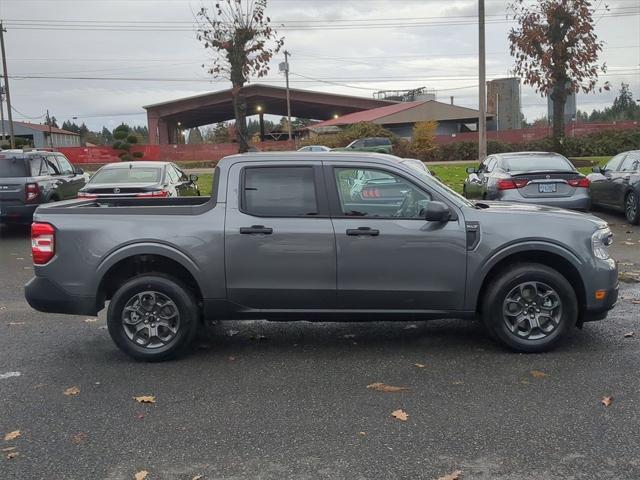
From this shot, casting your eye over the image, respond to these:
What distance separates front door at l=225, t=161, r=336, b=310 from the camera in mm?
5305

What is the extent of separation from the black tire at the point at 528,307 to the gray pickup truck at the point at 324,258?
0.04 ft

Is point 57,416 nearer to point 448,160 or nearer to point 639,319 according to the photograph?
point 639,319

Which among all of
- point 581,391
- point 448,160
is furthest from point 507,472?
point 448,160

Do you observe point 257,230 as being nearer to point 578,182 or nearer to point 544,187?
point 544,187

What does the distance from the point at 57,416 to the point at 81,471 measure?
887 mm

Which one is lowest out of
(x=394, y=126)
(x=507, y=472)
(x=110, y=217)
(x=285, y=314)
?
(x=507, y=472)

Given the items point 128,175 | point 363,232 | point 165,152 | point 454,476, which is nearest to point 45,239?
point 363,232

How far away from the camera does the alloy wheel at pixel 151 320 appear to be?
17.8ft

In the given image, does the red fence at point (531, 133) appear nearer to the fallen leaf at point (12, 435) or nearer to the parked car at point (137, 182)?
the parked car at point (137, 182)

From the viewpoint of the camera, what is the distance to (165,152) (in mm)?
48938

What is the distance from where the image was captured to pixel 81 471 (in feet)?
11.9

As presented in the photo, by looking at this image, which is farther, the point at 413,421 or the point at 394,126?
the point at 394,126

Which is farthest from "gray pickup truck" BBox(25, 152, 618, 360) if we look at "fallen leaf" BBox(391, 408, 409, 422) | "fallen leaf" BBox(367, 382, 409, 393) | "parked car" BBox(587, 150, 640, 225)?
"parked car" BBox(587, 150, 640, 225)

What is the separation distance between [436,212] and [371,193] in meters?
0.64
